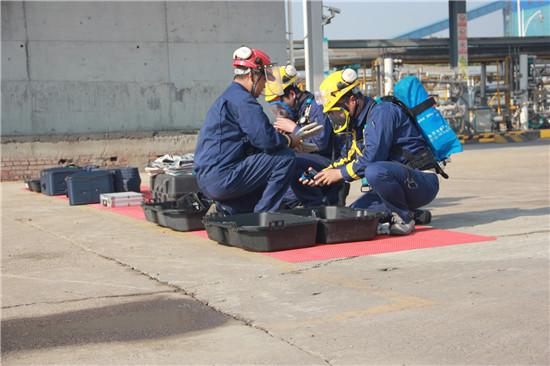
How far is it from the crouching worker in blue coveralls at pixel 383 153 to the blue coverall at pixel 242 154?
0.41m

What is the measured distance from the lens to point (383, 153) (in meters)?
5.60

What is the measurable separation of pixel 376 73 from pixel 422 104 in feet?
64.3

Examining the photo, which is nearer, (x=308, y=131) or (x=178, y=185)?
(x=308, y=131)

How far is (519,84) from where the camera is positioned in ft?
93.5

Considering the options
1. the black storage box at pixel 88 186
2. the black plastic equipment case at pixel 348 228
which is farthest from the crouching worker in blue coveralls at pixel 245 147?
the black storage box at pixel 88 186

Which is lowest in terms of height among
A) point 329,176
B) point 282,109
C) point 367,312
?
point 367,312

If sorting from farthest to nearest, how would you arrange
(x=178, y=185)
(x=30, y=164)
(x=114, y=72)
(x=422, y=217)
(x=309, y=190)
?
(x=114, y=72), (x=30, y=164), (x=178, y=185), (x=309, y=190), (x=422, y=217)

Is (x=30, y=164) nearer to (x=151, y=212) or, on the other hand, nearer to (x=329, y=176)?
(x=151, y=212)

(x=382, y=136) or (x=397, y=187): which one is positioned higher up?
(x=382, y=136)

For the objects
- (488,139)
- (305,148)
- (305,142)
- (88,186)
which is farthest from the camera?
(488,139)

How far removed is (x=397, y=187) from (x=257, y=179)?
3.97ft

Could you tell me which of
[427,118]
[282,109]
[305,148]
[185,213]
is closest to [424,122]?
[427,118]

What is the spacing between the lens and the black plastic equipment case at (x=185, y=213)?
6.25 m

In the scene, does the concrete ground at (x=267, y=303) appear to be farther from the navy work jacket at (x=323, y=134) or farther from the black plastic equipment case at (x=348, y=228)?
the navy work jacket at (x=323, y=134)
